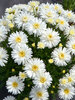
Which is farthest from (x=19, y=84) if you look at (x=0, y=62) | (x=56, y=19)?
(x=56, y=19)

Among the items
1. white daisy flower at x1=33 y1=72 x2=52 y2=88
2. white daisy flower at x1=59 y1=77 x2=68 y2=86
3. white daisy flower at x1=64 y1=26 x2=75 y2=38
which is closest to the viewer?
white daisy flower at x1=33 y1=72 x2=52 y2=88

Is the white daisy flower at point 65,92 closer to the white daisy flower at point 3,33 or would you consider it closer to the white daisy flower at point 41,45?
the white daisy flower at point 41,45

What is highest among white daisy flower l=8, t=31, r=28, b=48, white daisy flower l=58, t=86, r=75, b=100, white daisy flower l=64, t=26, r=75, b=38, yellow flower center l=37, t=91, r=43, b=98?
white daisy flower l=64, t=26, r=75, b=38

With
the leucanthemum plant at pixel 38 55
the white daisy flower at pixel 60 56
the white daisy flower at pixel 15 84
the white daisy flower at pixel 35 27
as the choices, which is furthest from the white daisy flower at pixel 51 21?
the white daisy flower at pixel 15 84

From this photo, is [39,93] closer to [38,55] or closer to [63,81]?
[63,81]

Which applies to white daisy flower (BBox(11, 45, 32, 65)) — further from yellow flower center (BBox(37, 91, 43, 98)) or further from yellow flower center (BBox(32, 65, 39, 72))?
yellow flower center (BBox(37, 91, 43, 98))

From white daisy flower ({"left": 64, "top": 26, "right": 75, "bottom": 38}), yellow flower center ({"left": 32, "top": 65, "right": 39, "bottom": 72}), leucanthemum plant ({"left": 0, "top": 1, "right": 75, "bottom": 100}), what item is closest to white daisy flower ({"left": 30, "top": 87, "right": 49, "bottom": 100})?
leucanthemum plant ({"left": 0, "top": 1, "right": 75, "bottom": 100})

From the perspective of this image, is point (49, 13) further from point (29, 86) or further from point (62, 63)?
point (29, 86)
